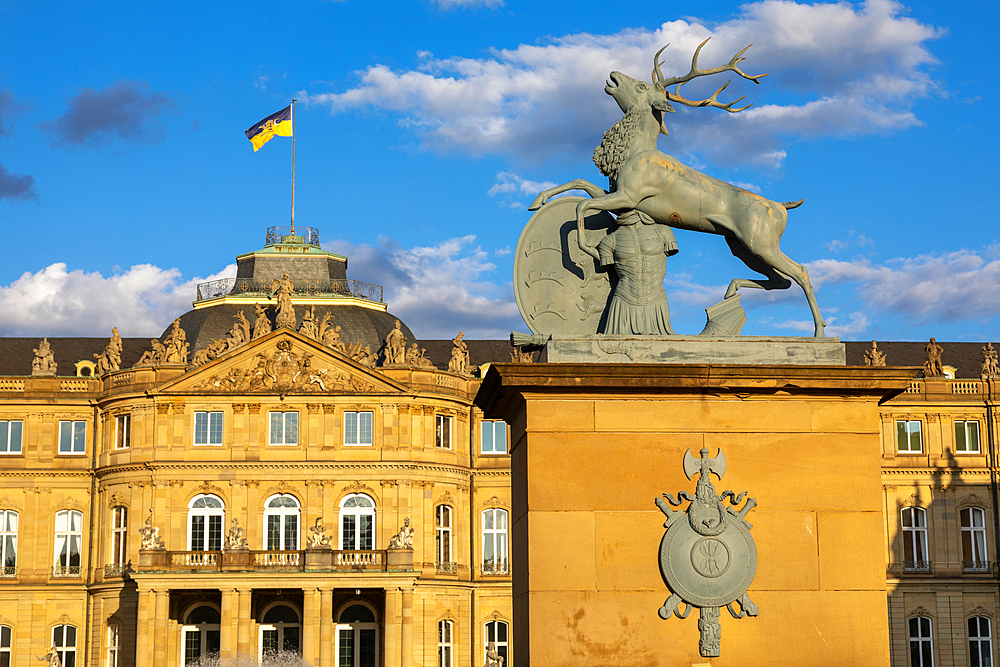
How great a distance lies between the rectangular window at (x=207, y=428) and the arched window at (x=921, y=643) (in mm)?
32379

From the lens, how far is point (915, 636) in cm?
6072

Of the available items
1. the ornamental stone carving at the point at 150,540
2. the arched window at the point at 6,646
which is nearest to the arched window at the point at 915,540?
the ornamental stone carving at the point at 150,540

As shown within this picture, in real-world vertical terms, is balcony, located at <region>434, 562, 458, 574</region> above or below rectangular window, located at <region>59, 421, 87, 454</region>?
below

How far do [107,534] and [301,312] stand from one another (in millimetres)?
12826

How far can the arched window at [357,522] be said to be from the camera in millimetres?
55875

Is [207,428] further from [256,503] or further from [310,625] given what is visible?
[310,625]

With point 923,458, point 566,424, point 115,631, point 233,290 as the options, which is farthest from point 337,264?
point 566,424

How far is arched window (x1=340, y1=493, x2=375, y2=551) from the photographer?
2200 inches

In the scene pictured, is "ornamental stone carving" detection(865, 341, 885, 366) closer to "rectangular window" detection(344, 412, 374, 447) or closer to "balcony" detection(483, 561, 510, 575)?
"balcony" detection(483, 561, 510, 575)

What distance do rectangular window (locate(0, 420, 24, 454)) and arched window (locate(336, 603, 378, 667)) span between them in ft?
55.2

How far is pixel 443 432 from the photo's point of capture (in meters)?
58.6

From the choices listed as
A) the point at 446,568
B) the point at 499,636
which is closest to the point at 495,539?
the point at 446,568

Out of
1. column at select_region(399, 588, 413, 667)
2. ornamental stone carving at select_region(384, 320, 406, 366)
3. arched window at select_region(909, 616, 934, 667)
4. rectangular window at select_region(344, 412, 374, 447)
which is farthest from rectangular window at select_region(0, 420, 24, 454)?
arched window at select_region(909, 616, 934, 667)

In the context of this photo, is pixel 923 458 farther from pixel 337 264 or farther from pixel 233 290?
pixel 233 290
